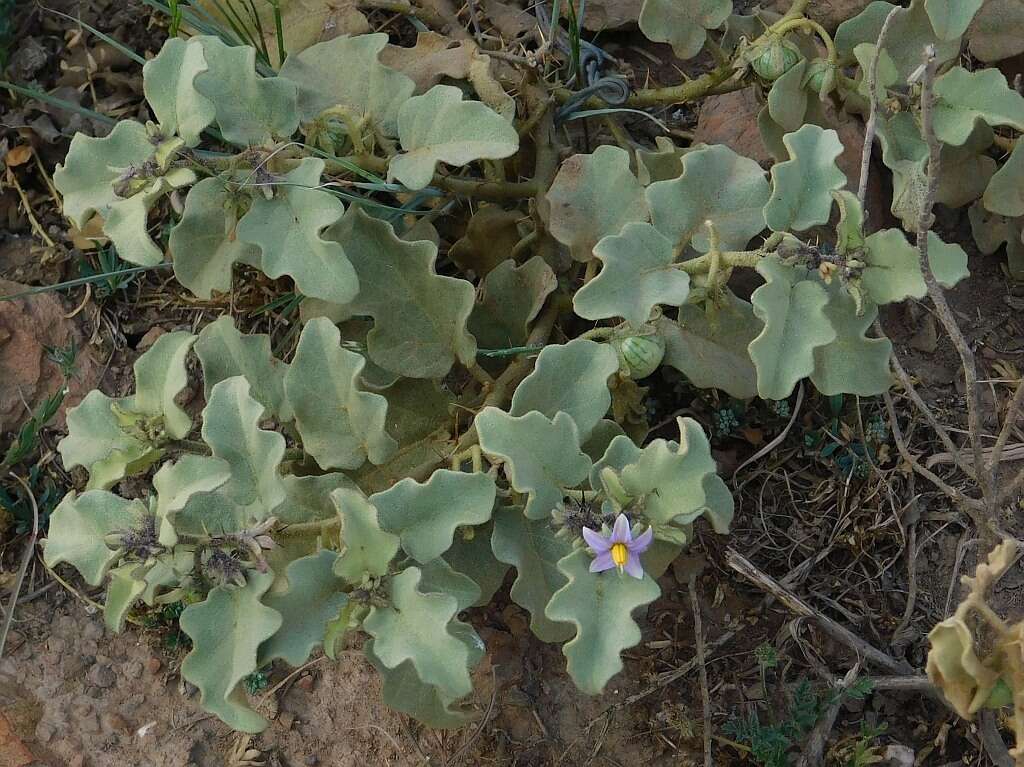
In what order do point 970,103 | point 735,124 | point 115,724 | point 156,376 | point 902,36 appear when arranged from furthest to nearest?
point 735,124, point 115,724, point 902,36, point 970,103, point 156,376

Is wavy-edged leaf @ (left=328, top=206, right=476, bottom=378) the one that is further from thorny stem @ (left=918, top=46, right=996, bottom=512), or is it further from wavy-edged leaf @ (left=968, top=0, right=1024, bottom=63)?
wavy-edged leaf @ (left=968, top=0, right=1024, bottom=63)

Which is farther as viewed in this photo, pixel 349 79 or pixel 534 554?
pixel 349 79

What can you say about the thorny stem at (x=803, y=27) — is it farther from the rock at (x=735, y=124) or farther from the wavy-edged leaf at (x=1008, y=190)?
the wavy-edged leaf at (x=1008, y=190)

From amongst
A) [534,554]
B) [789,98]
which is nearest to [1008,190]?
[789,98]

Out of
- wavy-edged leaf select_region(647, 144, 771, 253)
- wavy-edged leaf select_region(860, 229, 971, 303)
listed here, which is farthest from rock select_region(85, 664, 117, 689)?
wavy-edged leaf select_region(860, 229, 971, 303)

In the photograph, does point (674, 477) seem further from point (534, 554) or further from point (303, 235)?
point (303, 235)

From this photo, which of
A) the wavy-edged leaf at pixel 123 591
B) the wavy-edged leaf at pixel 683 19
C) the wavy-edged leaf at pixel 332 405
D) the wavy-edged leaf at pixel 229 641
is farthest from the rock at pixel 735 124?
the wavy-edged leaf at pixel 123 591

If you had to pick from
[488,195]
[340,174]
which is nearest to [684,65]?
[488,195]
